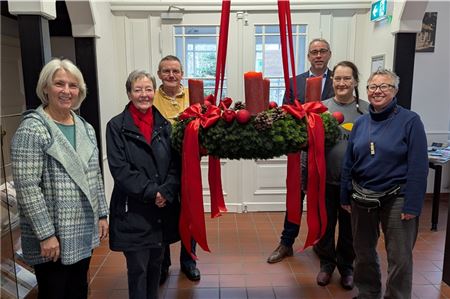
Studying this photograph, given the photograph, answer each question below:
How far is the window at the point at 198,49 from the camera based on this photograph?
366cm

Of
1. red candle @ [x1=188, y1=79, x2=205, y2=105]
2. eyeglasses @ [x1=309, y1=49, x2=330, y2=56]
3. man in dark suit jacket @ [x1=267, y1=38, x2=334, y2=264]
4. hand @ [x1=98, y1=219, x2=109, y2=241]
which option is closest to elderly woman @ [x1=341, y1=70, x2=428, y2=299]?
man in dark suit jacket @ [x1=267, y1=38, x2=334, y2=264]

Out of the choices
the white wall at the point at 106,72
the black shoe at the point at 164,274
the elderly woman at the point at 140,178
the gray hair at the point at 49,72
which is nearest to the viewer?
the gray hair at the point at 49,72

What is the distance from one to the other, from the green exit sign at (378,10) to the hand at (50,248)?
2.98 meters

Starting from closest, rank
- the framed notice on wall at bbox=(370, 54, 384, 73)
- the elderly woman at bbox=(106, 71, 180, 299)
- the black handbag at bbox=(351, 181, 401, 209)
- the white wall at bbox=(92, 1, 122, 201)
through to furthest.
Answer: the elderly woman at bbox=(106, 71, 180, 299), the black handbag at bbox=(351, 181, 401, 209), the white wall at bbox=(92, 1, 122, 201), the framed notice on wall at bbox=(370, 54, 384, 73)

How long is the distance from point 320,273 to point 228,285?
2.09 feet

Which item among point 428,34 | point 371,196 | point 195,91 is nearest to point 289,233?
point 371,196

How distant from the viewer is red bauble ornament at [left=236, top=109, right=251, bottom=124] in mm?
1447

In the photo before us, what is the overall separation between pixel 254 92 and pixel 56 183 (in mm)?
896

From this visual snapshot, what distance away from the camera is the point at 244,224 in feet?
11.9

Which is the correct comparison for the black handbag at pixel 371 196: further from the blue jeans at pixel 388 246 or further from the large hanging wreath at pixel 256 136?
the large hanging wreath at pixel 256 136

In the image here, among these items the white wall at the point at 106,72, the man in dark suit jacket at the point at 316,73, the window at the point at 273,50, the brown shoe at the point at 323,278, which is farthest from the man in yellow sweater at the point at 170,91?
the window at the point at 273,50

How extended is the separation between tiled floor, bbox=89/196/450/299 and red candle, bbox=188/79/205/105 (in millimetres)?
1358

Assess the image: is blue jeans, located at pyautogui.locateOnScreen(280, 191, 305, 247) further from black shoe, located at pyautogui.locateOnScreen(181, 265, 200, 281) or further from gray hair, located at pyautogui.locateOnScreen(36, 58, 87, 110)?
gray hair, located at pyautogui.locateOnScreen(36, 58, 87, 110)

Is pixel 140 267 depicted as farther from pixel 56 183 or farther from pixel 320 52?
pixel 320 52
